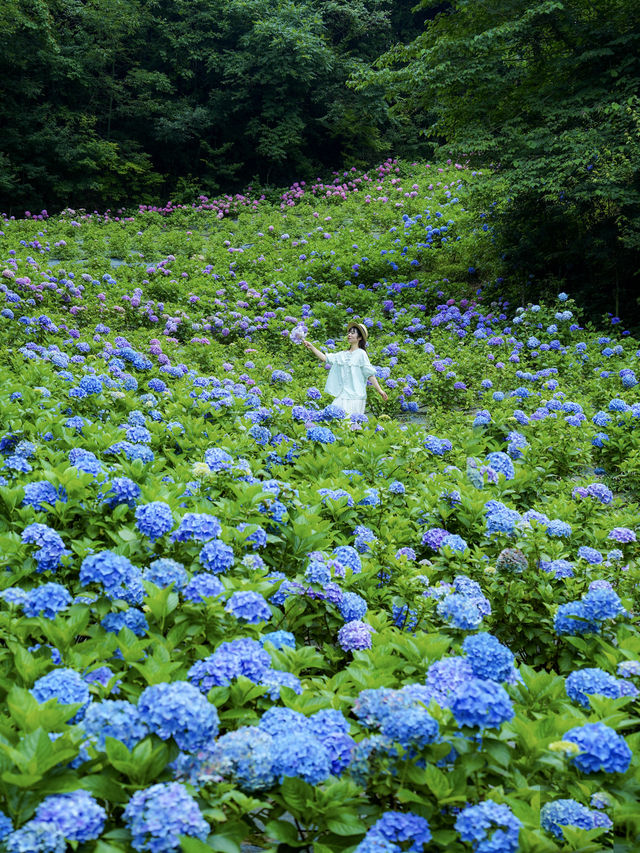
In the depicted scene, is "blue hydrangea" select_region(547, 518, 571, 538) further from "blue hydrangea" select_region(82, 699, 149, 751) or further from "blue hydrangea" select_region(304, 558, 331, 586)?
"blue hydrangea" select_region(82, 699, 149, 751)

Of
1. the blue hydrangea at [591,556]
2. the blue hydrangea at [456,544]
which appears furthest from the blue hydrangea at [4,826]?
the blue hydrangea at [591,556]

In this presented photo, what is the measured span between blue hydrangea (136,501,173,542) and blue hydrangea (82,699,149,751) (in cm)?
80

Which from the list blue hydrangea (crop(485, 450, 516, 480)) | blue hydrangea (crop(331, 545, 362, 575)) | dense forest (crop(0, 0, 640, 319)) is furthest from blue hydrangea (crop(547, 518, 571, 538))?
dense forest (crop(0, 0, 640, 319))

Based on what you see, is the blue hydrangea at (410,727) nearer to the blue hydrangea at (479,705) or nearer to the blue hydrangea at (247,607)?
the blue hydrangea at (479,705)

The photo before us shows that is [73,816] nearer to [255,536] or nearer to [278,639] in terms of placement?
[278,639]

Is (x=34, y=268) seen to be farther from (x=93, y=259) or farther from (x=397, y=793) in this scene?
(x=397, y=793)

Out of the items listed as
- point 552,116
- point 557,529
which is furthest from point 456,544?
point 552,116

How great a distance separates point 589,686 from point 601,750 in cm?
34

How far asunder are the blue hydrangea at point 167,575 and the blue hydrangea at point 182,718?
0.58 metres

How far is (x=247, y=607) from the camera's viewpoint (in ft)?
5.60

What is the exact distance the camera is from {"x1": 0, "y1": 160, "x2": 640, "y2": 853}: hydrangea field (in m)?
1.24

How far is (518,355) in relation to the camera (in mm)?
7242

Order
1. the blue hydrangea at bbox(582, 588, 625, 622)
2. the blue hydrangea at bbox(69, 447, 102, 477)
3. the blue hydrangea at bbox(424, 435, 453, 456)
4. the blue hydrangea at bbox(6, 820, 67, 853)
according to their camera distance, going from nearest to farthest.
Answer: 1. the blue hydrangea at bbox(6, 820, 67, 853)
2. the blue hydrangea at bbox(582, 588, 625, 622)
3. the blue hydrangea at bbox(69, 447, 102, 477)
4. the blue hydrangea at bbox(424, 435, 453, 456)

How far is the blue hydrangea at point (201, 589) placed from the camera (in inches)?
68.9
